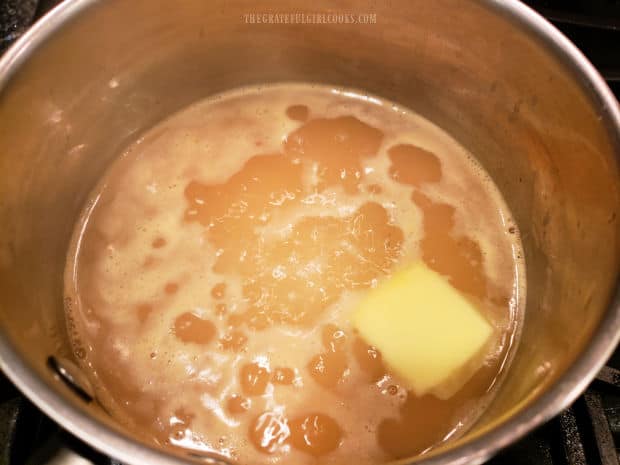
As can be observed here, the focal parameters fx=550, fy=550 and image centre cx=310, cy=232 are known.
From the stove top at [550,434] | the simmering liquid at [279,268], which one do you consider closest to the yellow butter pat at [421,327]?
the simmering liquid at [279,268]

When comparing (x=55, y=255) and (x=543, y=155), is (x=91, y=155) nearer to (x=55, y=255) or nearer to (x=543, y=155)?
(x=55, y=255)

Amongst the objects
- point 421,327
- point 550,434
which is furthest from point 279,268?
point 550,434

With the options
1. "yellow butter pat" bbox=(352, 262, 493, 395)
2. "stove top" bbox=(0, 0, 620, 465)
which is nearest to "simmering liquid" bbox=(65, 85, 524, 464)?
"yellow butter pat" bbox=(352, 262, 493, 395)

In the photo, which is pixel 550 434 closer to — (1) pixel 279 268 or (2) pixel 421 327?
(2) pixel 421 327

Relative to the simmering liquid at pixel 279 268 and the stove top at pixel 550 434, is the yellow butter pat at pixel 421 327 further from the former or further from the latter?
the stove top at pixel 550 434

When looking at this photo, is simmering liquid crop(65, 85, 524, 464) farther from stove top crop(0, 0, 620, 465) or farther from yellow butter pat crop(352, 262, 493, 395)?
stove top crop(0, 0, 620, 465)

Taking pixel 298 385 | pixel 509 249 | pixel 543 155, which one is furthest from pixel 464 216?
pixel 298 385
